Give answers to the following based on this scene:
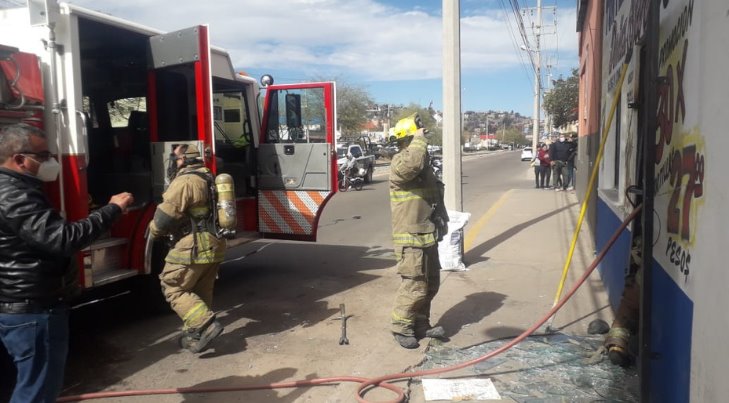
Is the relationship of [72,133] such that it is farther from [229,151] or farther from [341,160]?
[341,160]

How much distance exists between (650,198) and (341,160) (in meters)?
18.0

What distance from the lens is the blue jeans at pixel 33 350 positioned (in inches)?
102

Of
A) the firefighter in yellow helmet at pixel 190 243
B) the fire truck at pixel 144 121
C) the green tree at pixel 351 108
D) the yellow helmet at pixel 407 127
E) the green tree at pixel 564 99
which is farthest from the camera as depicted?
the green tree at pixel 351 108

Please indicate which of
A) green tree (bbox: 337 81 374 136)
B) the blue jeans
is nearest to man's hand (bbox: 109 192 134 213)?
the blue jeans

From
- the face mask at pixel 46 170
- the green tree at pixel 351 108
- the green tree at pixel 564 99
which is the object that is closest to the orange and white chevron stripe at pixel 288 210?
the face mask at pixel 46 170

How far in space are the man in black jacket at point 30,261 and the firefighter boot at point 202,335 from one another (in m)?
1.85

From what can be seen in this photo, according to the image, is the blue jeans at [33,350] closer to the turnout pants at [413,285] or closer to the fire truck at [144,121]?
the fire truck at [144,121]

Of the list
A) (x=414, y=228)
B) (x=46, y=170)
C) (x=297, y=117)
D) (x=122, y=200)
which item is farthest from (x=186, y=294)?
(x=297, y=117)

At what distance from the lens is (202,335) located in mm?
4562

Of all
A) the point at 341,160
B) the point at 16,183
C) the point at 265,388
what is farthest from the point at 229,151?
the point at 341,160

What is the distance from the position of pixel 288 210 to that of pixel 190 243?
2230 mm

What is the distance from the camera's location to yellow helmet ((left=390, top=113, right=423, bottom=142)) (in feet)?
15.9

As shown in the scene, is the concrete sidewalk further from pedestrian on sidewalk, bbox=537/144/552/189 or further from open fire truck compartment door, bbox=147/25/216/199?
pedestrian on sidewalk, bbox=537/144/552/189

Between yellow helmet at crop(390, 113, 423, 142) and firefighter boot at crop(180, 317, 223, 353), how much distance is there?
7.17ft
